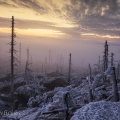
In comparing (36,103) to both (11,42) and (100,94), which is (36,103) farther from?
(11,42)

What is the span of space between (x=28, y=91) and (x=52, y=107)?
66.4 feet

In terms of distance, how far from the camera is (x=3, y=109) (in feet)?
74.8

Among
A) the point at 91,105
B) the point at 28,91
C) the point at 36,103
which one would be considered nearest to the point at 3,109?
the point at 36,103

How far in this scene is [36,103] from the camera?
72.2 ft

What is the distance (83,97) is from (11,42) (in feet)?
63.9

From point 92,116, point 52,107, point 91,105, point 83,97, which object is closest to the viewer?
point 92,116

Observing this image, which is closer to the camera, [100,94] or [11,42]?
[100,94]

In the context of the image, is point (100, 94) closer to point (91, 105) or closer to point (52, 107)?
point (52, 107)

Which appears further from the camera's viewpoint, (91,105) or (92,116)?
(91,105)

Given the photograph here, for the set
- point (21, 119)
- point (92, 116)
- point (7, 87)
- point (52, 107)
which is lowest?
point (7, 87)

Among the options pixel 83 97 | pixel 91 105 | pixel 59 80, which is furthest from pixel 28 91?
pixel 91 105

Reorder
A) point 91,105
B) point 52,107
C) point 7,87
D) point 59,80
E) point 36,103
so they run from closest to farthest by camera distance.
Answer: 1. point 91,105
2. point 52,107
3. point 36,103
4. point 7,87
5. point 59,80

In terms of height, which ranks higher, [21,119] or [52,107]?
[52,107]

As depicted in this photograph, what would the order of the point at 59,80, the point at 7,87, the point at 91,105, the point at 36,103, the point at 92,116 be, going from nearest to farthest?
the point at 92,116
the point at 91,105
the point at 36,103
the point at 7,87
the point at 59,80
